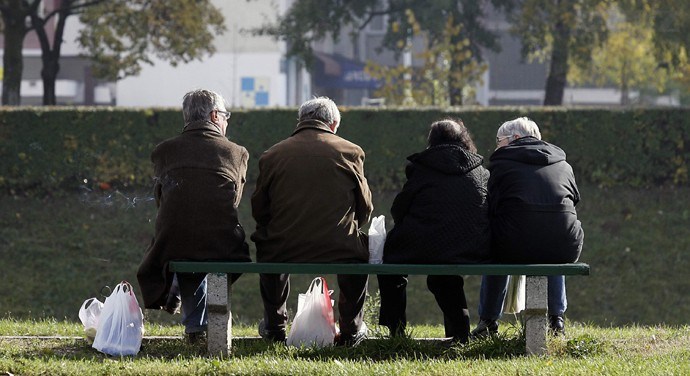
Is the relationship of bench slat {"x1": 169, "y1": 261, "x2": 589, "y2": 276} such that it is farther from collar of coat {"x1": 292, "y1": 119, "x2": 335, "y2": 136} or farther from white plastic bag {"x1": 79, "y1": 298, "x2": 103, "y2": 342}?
collar of coat {"x1": 292, "y1": 119, "x2": 335, "y2": 136}

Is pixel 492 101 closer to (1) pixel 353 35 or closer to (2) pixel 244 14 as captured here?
(2) pixel 244 14

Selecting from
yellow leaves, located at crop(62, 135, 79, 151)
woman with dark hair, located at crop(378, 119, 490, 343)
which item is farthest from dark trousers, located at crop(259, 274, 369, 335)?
yellow leaves, located at crop(62, 135, 79, 151)

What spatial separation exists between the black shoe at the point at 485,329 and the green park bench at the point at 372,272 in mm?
687

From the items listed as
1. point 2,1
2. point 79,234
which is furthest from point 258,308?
point 2,1

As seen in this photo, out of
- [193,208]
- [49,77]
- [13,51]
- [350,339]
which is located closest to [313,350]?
[350,339]

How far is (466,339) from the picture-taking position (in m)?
7.70

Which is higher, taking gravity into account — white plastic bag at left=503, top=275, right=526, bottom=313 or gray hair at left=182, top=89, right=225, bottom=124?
gray hair at left=182, top=89, right=225, bottom=124

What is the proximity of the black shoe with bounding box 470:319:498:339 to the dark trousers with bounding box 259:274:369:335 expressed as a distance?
0.79 metres

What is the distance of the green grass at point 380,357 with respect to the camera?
21.5ft

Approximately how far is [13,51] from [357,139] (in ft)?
25.5

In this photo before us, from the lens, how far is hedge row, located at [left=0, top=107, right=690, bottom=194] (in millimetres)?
16719

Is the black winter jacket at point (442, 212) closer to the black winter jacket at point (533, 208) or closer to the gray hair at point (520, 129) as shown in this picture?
the black winter jacket at point (533, 208)

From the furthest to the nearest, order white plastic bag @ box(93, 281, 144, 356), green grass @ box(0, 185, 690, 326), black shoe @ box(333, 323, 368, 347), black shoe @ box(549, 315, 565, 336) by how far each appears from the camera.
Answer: green grass @ box(0, 185, 690, 326) → black shoe @ box(549, 315, 565, 336) → black shoe @ box(333, 323, 368, 347) → white plastic bag @ box(93, 281, 144, 356)

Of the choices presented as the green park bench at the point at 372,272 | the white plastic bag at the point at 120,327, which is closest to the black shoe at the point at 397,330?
the green park bench at the point at 372,272
